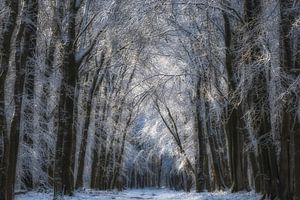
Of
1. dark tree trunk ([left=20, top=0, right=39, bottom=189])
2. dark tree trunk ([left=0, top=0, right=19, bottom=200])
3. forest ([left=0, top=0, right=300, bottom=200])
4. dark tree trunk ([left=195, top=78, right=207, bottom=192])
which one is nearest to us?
dark tree trunk ([left=0, top=0, right=19, bottom=200])

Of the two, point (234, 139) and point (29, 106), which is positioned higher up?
point (29, 106)

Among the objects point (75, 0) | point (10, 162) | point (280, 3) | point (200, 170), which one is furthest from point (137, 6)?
point (200, 170)

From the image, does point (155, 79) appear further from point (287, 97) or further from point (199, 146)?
point (287, 97)

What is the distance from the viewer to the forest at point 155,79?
1188cm

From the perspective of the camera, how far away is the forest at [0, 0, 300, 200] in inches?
468

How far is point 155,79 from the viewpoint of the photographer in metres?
30.5

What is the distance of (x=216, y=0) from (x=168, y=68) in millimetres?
15262

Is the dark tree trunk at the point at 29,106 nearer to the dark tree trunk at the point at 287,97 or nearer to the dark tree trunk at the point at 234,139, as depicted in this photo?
the dark tree trunk at the point at 234,139

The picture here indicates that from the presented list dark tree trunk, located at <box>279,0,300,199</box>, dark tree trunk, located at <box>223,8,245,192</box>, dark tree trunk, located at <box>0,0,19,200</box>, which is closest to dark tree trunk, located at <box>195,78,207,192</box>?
dark tree trunk, located at <box>223,8,245,192</box>

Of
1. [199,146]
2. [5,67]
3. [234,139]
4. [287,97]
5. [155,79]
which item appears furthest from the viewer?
[155,79]

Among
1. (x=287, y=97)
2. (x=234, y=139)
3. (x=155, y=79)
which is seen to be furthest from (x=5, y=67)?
(x=155, y=79)

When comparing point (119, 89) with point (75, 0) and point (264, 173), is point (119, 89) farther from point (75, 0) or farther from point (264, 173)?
point (264, 173)

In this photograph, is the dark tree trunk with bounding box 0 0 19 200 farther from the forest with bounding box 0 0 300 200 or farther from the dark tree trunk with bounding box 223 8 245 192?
the dark tree trunk with bounding box 223 8 245 192

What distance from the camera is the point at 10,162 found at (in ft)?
39.1
